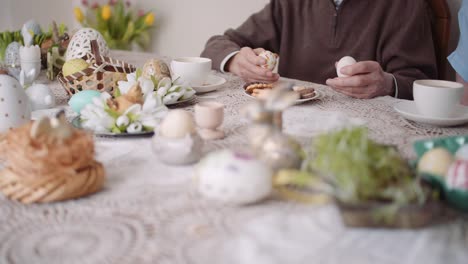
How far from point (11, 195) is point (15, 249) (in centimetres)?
13

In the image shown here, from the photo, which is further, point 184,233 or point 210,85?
point 210,85

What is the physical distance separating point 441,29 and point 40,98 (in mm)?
1296

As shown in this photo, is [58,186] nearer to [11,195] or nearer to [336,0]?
[11,195]

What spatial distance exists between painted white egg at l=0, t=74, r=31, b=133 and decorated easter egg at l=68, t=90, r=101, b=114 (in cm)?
14

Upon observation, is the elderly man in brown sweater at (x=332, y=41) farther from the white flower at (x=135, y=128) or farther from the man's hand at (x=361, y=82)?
the white flower at (x=135, y=128)

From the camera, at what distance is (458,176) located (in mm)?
612

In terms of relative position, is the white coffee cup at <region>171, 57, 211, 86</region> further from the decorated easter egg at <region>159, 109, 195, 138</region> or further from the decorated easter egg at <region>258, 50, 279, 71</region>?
the decorated easter egg at <region>159, 109, 195, 138</region>

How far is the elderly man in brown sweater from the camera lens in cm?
152

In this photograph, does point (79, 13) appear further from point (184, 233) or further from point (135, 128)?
point (184, 233)

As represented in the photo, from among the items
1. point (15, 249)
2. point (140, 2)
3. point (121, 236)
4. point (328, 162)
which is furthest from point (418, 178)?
point (140, 2)

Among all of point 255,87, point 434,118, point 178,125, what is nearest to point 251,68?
point 255,87

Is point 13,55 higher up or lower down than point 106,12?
higher up

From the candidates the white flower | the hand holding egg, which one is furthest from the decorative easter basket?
the hand holding egg

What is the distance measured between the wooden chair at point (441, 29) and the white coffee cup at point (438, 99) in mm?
739
